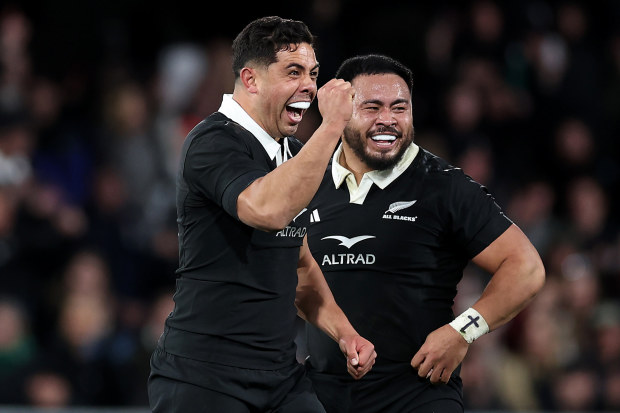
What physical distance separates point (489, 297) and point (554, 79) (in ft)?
18.9

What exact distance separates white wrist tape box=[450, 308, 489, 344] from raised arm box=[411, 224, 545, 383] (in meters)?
0.01

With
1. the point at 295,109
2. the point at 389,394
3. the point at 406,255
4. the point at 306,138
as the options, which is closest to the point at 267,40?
the point at 295,109

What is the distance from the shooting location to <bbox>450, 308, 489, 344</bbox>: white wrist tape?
429 cm

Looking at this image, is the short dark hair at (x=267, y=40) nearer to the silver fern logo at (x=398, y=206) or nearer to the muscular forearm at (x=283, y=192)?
the muscular forearm at (x=283, y=192)

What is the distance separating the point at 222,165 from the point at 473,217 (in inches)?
49.9

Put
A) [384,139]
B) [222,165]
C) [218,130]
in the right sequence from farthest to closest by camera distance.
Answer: [384,139] → [218,130] → [222,165]

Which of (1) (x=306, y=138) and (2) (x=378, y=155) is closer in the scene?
(2) (x=378, y=155)

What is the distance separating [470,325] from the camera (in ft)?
14.1

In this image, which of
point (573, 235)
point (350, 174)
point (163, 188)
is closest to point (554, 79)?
point (573, 235)

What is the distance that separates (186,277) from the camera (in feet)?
12.4

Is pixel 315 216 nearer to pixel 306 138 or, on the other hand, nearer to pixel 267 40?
pixel 267 40

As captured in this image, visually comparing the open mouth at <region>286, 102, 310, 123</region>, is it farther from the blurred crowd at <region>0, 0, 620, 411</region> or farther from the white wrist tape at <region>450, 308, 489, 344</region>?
the blurred crowd at <region>0, 0, 620, 411</region>

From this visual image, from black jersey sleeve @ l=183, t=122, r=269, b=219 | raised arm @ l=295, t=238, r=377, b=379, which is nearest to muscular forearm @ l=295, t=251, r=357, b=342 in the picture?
raised arm @ l=295, t=238, r=377, b=379

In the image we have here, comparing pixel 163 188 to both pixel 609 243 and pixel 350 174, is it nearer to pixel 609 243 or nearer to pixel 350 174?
pixel 609 243
